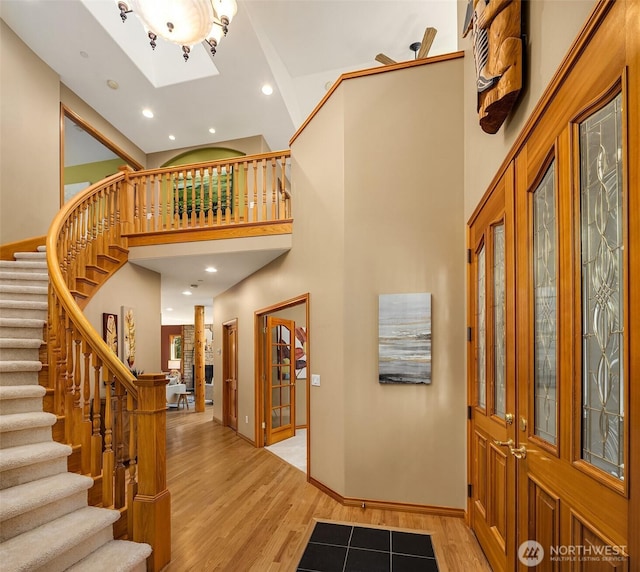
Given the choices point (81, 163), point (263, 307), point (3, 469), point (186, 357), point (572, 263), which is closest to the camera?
point (572, 263)

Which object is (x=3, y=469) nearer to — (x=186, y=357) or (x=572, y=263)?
(x=572, y=263)

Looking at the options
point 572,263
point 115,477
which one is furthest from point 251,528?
point 572,263

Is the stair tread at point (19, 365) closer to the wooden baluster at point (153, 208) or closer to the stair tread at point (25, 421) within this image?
the stair tread at point (25, 421)

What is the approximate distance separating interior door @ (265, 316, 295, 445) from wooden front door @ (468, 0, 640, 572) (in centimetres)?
404

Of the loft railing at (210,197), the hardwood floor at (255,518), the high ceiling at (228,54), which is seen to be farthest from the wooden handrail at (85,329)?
the high ceiling at (228,54)

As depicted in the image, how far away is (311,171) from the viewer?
163 inches

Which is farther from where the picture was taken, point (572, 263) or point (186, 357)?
point (186, 357)

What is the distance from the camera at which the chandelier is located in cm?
309

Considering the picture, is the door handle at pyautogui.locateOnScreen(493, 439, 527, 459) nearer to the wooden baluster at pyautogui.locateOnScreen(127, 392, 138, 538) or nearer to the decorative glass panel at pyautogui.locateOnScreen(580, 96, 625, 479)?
the decorative glass panel at pyautogui.locateOnScreen(580, 96, 625, 479)

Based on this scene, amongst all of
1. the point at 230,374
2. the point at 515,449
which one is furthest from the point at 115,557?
the point at 230,374

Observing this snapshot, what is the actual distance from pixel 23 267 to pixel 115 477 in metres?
2.89

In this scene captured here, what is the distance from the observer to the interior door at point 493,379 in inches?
78.5

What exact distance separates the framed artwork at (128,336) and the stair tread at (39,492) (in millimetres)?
3062

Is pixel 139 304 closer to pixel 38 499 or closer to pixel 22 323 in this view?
pixel 22 323
